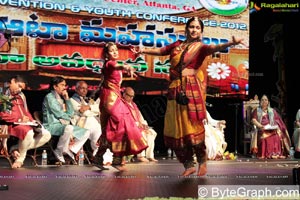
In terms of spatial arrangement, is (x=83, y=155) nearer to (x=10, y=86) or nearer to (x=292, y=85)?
(x=10, y=86)

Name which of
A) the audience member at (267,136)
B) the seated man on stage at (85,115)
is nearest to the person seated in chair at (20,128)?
the seated man on stage at (85,115)

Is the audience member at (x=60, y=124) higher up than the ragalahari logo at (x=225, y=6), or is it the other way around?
the ragalahari logo at (x=225, y=6)

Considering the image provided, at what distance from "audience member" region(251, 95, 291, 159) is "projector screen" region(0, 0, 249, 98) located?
610 mm

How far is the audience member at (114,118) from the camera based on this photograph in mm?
6016

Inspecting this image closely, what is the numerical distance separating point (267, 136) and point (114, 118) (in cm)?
464

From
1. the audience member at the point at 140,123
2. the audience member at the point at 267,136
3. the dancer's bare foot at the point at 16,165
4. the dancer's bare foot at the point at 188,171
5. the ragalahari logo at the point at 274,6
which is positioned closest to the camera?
the dancer's bare foot at the point at 188,171

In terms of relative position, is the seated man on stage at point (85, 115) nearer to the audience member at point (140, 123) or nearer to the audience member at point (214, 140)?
the audience member at point (140, 123)

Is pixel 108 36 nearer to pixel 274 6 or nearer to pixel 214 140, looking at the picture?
pixel 214 140

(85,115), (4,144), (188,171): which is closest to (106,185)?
(188,171)

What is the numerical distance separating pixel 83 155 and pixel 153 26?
3.20 metres

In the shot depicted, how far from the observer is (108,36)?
31.7 ft

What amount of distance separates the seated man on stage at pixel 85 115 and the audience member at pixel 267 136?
327 centimetres

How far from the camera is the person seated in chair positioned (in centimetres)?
675

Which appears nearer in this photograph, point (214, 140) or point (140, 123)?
point (140, 123)
